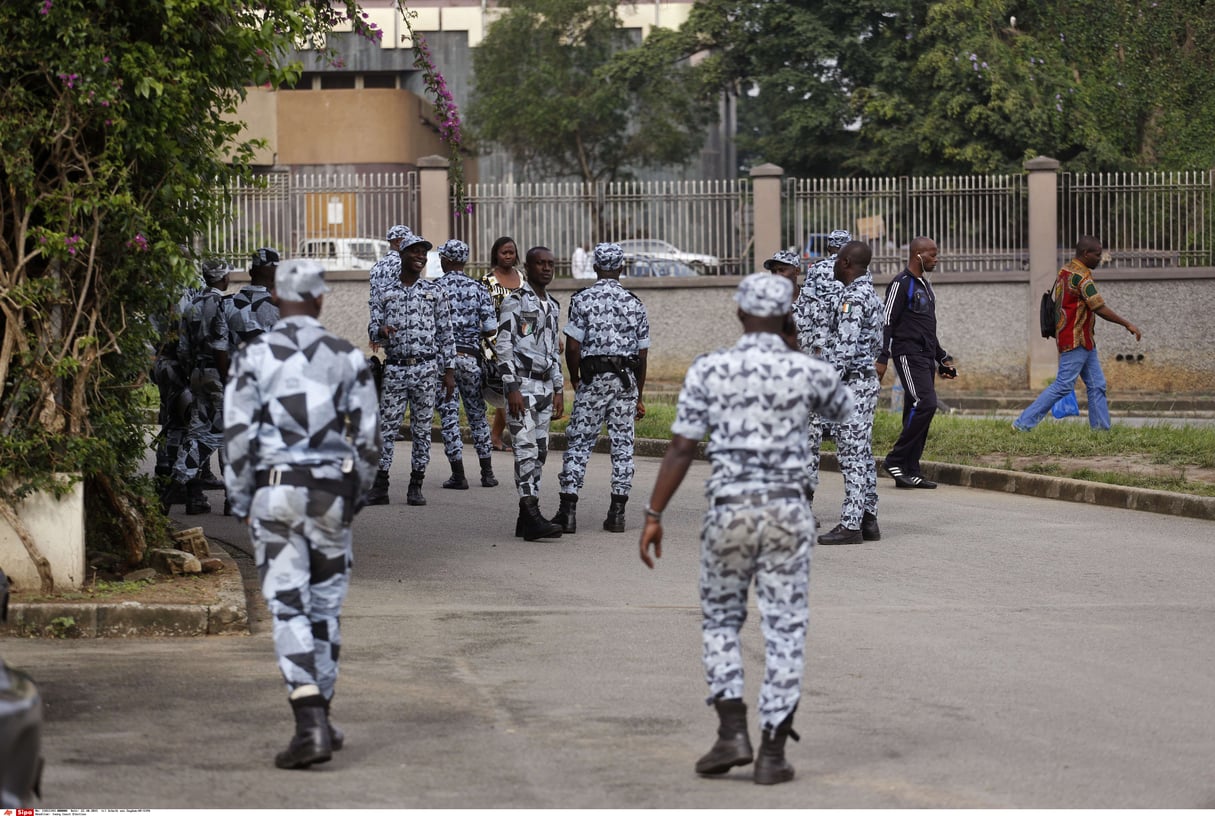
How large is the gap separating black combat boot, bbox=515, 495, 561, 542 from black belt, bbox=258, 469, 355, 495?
17.9ft

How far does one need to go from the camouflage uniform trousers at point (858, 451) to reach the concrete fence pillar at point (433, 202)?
14.1 metres

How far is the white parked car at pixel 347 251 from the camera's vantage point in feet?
82.0

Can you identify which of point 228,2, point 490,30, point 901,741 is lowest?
point 901,741

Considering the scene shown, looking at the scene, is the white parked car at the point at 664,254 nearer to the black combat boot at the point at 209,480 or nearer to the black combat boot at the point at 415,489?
the black combat boot at the point at 209,480

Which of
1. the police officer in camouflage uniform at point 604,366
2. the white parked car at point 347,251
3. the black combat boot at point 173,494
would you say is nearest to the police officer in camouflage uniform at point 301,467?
the police officer in camouflage uniform at point 604,366

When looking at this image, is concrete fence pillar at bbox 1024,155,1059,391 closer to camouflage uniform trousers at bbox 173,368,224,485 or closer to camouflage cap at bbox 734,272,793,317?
camouflage uniform trousers at bbox 173,368,224,485

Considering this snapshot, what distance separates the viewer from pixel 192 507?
1295cm

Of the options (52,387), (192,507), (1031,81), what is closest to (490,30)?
(1031,81)

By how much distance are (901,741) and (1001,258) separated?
1918cm

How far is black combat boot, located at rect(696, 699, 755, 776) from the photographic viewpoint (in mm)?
5973

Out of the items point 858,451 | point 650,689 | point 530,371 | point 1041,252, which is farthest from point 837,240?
point 1041,252

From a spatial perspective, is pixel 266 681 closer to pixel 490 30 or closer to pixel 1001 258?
pixel 1001 258

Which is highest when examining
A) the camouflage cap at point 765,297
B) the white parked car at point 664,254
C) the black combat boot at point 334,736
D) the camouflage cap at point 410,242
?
the white parked car at point 664,254

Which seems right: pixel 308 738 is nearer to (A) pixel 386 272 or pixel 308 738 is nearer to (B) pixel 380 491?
(B) pixel 380 491
